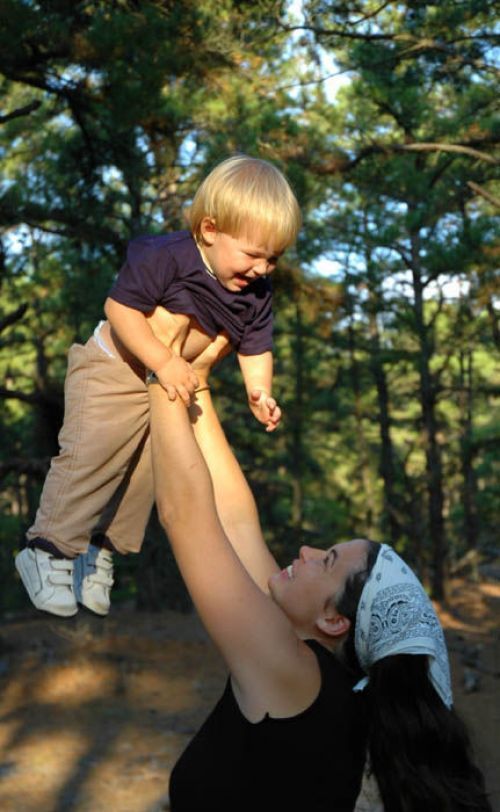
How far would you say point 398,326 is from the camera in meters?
14.5

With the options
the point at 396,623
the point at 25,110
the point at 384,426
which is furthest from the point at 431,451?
the point at 396,623

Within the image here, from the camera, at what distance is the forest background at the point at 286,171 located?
6.83 m

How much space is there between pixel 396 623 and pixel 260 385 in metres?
0.83

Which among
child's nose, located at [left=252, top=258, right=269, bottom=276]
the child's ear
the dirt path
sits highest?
the child's ear

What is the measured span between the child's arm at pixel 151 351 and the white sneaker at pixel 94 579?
63cm

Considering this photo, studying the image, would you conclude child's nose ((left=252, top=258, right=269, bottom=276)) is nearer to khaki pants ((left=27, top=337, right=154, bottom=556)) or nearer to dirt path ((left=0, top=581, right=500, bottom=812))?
khaki pants ((left=27, top=337, right=154, bottom=556))

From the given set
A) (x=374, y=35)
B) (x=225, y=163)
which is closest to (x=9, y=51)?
(x=374, y=35)

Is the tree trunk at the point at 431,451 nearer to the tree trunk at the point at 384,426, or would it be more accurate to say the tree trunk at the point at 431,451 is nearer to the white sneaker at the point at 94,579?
the tree trunk at the point at 384,426

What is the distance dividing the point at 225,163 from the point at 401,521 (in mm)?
11852

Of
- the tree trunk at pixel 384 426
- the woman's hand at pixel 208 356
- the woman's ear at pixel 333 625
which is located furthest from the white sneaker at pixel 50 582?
the tree trunk at pixel 384 426

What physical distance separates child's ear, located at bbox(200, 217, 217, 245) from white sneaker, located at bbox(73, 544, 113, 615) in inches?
32.9

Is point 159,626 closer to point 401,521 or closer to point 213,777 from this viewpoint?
point 401,521

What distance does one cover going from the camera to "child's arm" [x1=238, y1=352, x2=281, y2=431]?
2.25 metres

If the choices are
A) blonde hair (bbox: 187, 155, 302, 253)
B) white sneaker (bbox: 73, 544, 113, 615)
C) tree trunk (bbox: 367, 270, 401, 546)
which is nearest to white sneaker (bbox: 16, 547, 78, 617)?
white sneaker (bbox: 73, 544, 113, 615)
